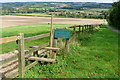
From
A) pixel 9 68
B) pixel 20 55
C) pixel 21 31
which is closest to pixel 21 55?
pixel 20 55

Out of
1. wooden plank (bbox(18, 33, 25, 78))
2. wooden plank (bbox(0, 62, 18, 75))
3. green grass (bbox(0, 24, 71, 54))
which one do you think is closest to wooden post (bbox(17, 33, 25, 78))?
wooden plank (bbox(18, 33, 25, 78))

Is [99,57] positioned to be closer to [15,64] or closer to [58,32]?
[58,32]

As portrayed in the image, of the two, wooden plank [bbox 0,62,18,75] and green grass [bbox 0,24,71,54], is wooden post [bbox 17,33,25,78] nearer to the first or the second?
wooden plank [bbox 0,62,18,75]

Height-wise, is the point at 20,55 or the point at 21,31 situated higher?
the point at 21,31

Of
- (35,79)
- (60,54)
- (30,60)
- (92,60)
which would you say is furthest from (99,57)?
(35,79)

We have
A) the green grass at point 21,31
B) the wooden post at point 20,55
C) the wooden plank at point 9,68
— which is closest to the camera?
the wooden post at point 20,55

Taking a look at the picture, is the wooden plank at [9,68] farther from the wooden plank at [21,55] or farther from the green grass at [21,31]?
the green grass at [21,31]

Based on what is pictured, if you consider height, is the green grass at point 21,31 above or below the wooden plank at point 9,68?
above

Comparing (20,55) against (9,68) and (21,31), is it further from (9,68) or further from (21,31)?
(21,31)

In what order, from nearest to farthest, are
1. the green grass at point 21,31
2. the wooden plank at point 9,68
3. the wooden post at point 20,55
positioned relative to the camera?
the wooden post at point 20,55 → the wooden plank at point 9,68 → the green grass at point 21,31

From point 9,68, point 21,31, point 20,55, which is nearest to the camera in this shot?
point 20,55

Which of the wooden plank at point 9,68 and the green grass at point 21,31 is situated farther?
the green grass at point 21,31

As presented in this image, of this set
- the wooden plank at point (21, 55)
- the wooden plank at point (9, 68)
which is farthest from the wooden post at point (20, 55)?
→ the wooden plank at point (9, 68)

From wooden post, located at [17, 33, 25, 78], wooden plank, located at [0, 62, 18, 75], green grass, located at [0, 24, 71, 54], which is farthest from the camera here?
green grass, located at [0, 24, 71, 54]
